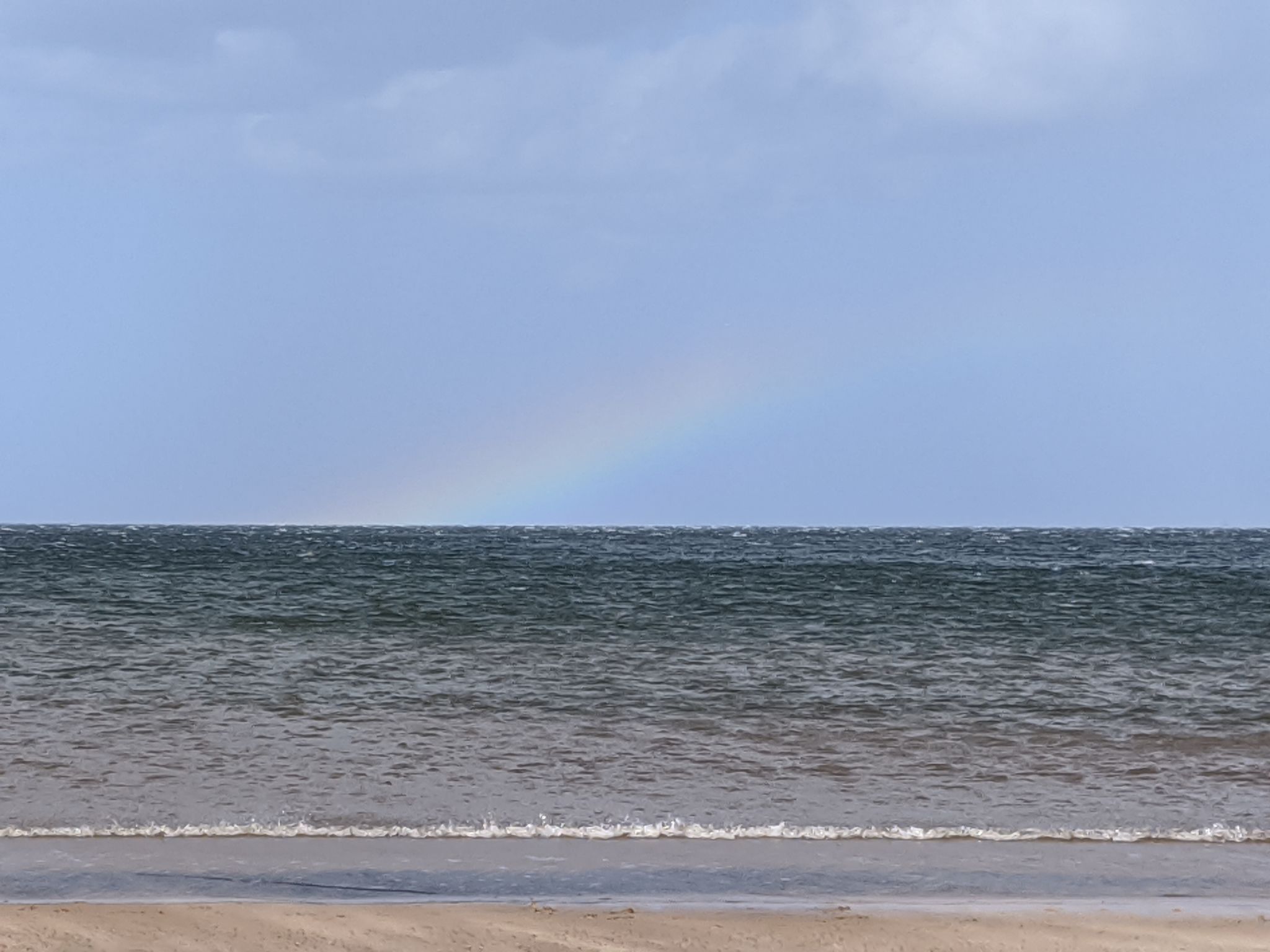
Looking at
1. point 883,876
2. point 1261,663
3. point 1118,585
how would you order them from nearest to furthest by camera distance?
point 883,876, point 1261,663, point 1118,585

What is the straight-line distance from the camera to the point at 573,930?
7125 mm

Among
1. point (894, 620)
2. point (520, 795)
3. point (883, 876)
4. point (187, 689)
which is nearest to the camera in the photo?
point (883, 876)

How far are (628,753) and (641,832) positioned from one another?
8.72ft

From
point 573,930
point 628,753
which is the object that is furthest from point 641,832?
point 628,753

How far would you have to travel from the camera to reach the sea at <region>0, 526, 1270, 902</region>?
8508 millimetres

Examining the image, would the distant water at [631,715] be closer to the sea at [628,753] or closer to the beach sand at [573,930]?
the sea at [628,753]

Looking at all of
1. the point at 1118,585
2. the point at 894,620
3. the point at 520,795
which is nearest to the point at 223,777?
the point at 520,795

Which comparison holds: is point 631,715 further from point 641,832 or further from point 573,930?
point 573,930

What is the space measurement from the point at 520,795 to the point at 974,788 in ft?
12.9

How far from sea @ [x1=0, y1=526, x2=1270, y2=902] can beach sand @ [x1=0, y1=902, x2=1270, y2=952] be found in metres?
0.51

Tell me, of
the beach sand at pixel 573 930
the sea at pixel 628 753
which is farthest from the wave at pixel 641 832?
the beach sand at pixel 573 930

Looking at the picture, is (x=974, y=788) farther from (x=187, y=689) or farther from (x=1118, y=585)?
(x=1118, y=585)

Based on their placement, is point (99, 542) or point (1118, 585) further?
point (99, 542)

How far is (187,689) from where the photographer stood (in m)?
15.4
